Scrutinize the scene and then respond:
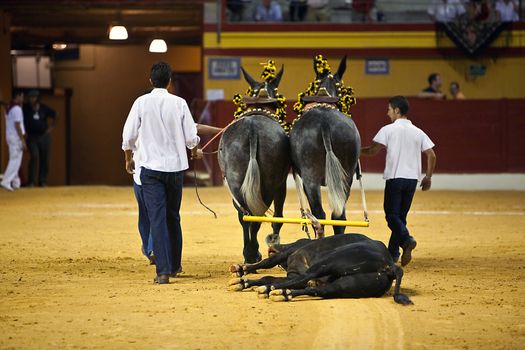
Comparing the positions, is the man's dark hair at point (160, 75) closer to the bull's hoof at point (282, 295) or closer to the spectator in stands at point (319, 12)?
the bull's hoof at point (282, 295)

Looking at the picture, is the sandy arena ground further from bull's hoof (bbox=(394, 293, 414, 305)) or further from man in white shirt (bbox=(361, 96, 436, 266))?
man in white shirt (bbox=(361, 96, 436, 266))

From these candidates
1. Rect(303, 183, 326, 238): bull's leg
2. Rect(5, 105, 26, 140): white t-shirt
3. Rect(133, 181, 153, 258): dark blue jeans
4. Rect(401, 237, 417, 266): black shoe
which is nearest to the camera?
Rect(303, 183, 326, 238): bull's leg

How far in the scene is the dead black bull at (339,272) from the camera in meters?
8.62

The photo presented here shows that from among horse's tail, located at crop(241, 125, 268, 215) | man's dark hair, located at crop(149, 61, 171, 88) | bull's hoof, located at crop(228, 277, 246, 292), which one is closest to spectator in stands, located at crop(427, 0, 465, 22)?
horse's tail, located at crop(241, 125, 268, 215)

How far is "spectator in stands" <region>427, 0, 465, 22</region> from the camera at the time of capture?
26.3 meters

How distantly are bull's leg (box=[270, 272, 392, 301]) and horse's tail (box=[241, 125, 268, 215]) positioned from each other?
6.28 ft

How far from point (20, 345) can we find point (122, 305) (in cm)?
157

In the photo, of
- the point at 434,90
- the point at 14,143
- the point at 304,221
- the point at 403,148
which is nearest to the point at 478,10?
the point at 434,90

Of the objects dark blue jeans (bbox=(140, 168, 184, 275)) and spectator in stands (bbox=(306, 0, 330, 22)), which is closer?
dark blue jeans (bbox=(140, 168, 184, 275))

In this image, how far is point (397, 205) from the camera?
11.2 m

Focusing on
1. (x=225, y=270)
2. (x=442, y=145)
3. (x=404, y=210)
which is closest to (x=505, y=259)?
(x=404, y=210)

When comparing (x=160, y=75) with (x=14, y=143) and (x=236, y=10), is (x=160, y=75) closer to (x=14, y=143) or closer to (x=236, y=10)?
(x=14, y=143)

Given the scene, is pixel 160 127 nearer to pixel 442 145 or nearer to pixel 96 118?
pixel 442 145

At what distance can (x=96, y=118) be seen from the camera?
34844 mm
